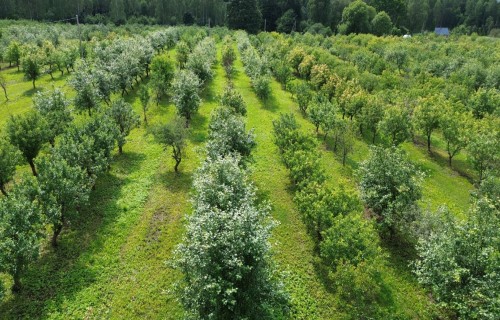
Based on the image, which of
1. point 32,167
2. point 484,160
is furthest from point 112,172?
point 484,160

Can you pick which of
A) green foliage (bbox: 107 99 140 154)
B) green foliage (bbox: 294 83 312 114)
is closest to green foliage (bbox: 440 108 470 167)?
green foliage (bbox: 294 83 312 114)

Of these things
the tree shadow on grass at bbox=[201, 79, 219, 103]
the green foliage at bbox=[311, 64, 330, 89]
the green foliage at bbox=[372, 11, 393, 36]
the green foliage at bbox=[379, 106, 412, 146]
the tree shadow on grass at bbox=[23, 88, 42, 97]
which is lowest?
the green foliage at bbox=[379, 106, 412, 146]

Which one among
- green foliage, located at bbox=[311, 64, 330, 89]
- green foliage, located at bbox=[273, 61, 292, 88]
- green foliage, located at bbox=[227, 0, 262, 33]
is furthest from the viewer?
green foliage, located at bbox=[227, 0, 262, 33]

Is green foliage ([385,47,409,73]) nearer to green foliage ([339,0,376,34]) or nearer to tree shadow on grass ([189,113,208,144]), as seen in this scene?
tree shadow on grass ([189,113,208,144])

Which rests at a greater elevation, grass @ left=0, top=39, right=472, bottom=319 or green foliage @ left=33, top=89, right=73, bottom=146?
green foliage @ left=33, top=89, right=73, bottom=146

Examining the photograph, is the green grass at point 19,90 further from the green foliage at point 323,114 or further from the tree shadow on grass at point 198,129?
the green foliage at point 323,114

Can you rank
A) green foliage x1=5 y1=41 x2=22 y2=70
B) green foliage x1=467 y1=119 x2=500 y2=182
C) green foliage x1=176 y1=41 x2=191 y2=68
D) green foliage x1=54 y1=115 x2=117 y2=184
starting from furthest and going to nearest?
1. green foliage x1=176 y1=41 x2=191 y2=68
2. green foliage x1=5 y1=41 x2=22 y2=70
3. green foliage x1=467 y1=119 x2=500 y2=182
4. green foliage x1=54 y1=115 x2=117 y2=184

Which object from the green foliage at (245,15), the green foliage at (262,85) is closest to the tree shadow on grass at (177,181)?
the green foliage at (262,85)

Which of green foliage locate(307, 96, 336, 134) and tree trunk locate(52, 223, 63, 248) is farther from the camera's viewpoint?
green foliage locate(307, 96, 336, 134)
